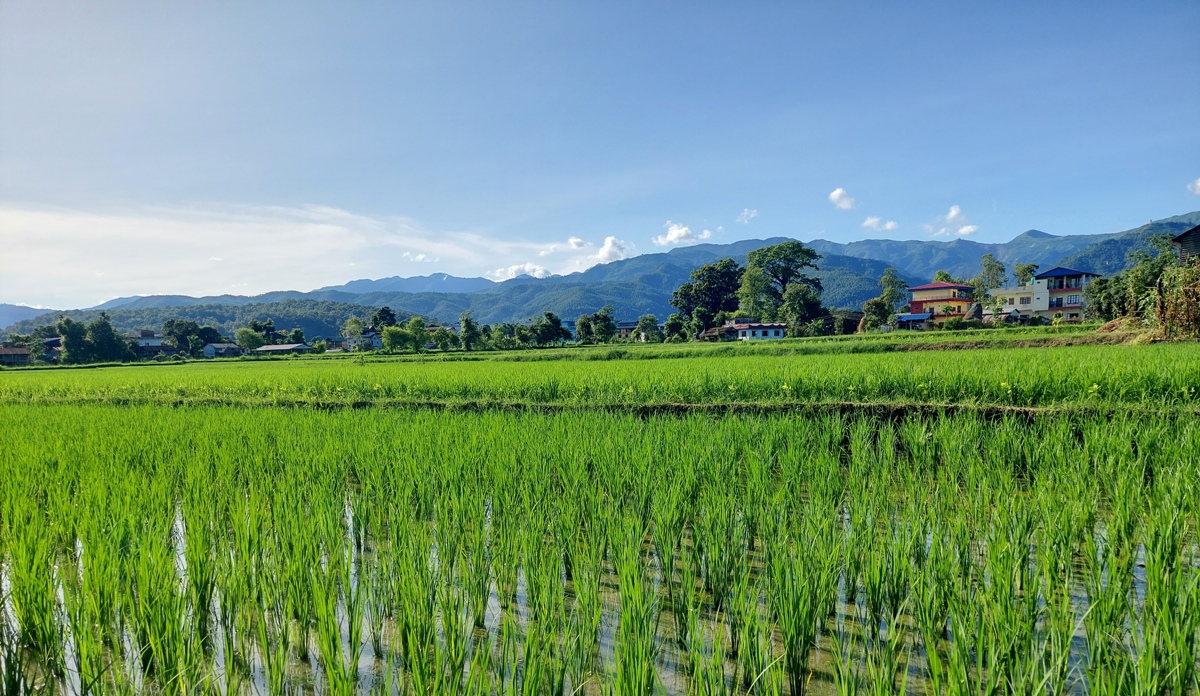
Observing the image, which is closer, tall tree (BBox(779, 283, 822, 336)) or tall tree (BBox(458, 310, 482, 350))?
tall tree (BBox(458, 310, 482, 350))

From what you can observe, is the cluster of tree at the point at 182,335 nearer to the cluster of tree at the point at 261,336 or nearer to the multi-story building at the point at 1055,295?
the cluster of tree at the point at 261,336

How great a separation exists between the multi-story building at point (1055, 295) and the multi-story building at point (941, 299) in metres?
3.66

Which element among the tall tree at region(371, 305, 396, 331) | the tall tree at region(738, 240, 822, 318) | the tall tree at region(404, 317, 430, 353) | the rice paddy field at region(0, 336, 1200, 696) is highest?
the tall tree at region(738, 240, 822, 318)

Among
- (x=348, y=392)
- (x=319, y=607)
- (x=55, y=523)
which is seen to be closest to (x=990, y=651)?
(x=319, y=607)

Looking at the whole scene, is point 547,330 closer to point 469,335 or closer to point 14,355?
point 469,335

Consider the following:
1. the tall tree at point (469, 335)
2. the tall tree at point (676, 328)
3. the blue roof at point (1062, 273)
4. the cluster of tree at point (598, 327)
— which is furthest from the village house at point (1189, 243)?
the tall tree at point (469, 335)

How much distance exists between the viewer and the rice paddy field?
1960 millimetres

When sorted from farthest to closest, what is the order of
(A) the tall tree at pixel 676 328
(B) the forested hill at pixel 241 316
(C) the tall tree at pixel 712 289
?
(B) the forested hill at pixel 241 316 < (C) the tall tree at pixel 712 289 < (A) the tall tree at pixel 676 328

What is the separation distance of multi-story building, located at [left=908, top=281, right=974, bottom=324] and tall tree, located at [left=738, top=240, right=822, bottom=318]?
1057 centimetres

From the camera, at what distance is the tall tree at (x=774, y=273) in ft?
205

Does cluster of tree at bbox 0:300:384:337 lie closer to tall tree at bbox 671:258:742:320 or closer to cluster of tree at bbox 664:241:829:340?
tall tree at bbox 671:258:742:320

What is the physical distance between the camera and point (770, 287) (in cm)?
6462

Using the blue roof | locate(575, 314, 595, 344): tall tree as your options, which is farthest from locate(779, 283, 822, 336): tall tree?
the blue roof

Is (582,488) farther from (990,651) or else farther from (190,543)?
(990,651)
